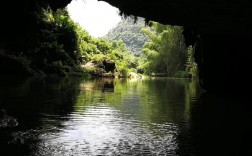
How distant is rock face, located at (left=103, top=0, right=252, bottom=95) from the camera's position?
12342mm

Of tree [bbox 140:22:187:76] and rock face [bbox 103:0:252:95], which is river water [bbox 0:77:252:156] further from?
tree [bbox 140:22:187:76]

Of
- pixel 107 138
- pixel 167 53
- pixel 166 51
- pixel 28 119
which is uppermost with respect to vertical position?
pixel 166 51

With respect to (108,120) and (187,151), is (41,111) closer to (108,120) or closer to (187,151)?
(108,120)

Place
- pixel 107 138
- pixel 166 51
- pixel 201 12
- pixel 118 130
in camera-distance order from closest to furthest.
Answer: pixel 107 138, pixel 118 130, pixel 201 12, pixel 166 51

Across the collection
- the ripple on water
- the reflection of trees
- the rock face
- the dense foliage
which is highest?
the dense foliage

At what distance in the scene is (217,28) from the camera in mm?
15617

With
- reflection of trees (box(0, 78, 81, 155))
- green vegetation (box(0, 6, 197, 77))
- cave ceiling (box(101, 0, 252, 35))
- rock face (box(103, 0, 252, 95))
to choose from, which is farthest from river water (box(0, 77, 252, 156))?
green vegetation (box(0, 6, 197, 77))

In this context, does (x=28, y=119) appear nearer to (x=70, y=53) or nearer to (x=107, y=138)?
(x=107, y=138)

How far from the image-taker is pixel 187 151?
8.94 m

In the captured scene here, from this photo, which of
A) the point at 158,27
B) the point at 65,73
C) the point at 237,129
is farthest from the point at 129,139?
the point at 158,27

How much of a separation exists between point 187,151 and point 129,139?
1768 millimetres

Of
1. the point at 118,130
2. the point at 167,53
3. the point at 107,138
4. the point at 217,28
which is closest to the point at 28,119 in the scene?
the point at 118,130

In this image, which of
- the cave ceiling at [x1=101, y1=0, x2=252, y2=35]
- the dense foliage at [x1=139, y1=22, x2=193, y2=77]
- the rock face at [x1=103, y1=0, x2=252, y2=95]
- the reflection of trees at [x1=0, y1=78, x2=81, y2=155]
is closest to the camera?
the reflection of trees at [x1=0, y1=78, x2=81, y2=155]

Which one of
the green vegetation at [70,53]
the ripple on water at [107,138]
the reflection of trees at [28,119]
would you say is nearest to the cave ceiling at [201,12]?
the ripple on water at [107,138]
